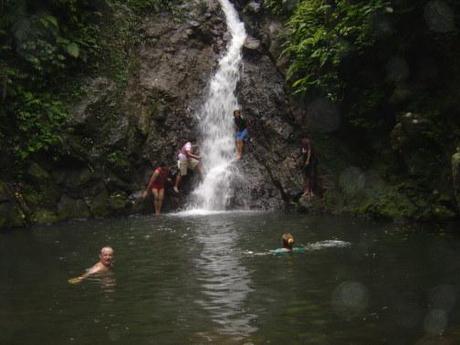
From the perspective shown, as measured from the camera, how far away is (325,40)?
65.6 ft

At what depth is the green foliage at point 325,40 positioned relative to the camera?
18234 millimetres

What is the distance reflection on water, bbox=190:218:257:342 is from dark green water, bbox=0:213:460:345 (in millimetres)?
22

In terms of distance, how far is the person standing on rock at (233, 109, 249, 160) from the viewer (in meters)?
23.8

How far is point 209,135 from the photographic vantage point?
81.3ft

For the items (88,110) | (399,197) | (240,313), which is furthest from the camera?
(88,110)

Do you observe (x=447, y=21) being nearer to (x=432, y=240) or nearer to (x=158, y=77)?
(x=432, y=240)

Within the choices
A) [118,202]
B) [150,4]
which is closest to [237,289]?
[118,202]

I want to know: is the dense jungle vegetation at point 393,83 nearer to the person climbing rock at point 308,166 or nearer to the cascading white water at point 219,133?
the person climbing rock at point 308,166

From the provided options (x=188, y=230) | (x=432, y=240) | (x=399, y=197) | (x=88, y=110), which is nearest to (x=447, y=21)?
(x=399, y=197)

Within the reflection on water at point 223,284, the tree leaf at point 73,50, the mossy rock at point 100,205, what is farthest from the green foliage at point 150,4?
the reflection on water at point 223,284

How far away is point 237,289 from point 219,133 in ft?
50.4

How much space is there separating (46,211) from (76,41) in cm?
728

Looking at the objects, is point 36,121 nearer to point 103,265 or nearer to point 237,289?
point 103,265

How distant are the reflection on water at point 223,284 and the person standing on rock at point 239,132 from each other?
8058 millimetres
